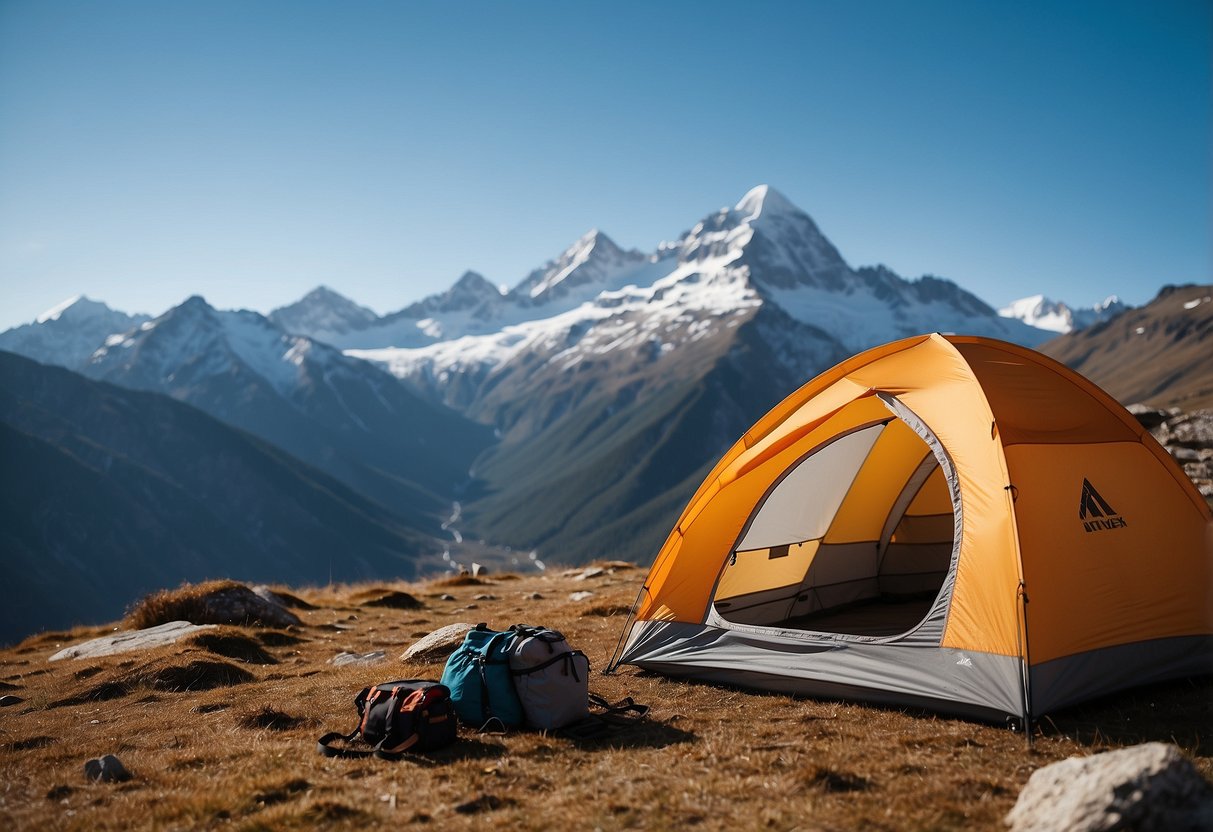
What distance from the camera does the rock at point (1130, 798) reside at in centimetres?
530

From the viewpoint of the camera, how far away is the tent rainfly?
29.6ft

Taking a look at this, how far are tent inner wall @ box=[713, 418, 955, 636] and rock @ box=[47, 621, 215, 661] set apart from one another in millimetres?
10345

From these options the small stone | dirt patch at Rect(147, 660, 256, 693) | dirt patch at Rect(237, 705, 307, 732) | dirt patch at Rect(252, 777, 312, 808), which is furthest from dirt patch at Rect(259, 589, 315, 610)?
dirt patch at Rect(252, 777, 312, 808)

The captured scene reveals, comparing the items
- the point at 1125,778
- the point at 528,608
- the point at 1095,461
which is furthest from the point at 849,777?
the point at 528,608

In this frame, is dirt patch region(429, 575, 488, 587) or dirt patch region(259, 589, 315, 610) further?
dirt patch region(429, 575, 488, 587)

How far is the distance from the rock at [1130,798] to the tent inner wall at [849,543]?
639cm

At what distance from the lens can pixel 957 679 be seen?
29.5 ft

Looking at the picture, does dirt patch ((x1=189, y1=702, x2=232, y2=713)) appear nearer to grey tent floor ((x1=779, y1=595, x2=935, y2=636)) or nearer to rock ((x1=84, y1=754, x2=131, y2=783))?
rock ((x1=84, y1=754, x2=131, y2=783))

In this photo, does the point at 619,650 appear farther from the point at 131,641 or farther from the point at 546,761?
the point at 131,641

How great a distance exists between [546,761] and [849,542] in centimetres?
842

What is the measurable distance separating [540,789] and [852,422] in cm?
763

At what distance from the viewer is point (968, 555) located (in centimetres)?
958

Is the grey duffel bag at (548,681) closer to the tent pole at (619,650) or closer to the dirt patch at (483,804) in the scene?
the dirt patch at (483,804)

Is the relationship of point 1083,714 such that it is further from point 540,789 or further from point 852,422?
point 540,789
